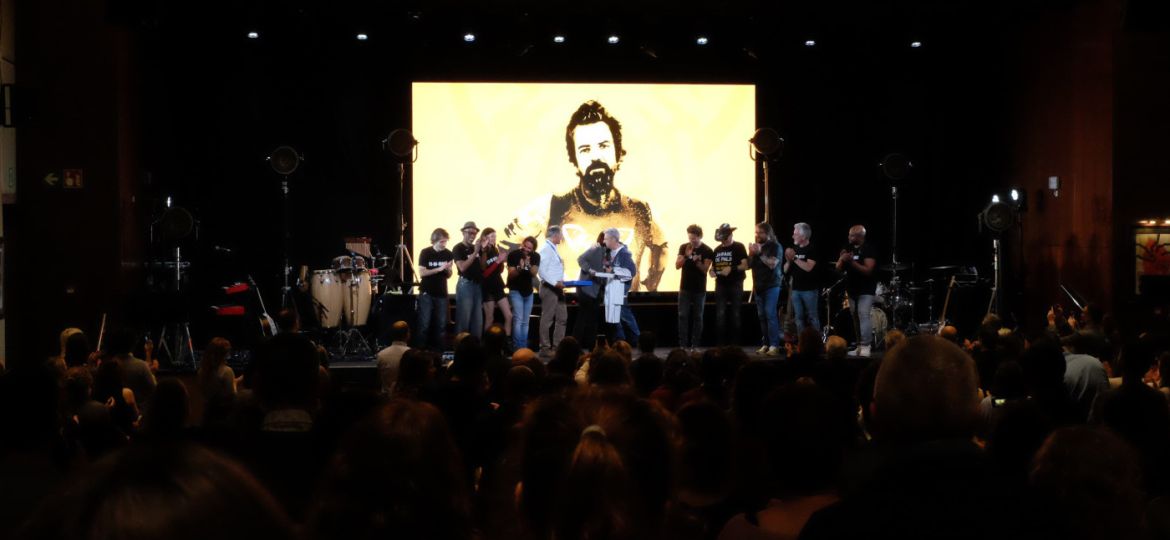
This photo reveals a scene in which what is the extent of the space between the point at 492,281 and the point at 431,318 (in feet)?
2.59

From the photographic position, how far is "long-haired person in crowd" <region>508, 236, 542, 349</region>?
41.0 ft

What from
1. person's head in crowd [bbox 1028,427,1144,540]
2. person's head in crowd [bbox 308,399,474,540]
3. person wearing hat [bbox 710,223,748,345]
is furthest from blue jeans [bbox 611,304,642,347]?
person's head in crowd [bbox 308,399,474,540]

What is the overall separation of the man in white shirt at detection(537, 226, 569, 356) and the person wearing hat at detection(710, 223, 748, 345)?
169cm

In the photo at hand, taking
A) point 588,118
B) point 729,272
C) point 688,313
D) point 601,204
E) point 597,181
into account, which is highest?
point 588,118

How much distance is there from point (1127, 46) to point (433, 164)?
8.19m

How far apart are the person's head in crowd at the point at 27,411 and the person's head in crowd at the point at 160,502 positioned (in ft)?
7.65

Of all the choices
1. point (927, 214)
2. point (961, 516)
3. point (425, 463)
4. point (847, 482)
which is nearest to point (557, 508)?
point (425, 463)

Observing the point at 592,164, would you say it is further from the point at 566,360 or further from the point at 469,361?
the point at 469,361

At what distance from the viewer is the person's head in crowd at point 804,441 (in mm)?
2654

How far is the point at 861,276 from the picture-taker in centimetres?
1213

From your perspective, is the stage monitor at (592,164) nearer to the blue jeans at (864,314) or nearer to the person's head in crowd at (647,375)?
the blue jeans at (864,314)

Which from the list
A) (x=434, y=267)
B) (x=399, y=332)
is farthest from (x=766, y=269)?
(x=399, y=332)

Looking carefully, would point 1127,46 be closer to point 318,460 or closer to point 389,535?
point 318,460

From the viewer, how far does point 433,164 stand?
14.9 metres
